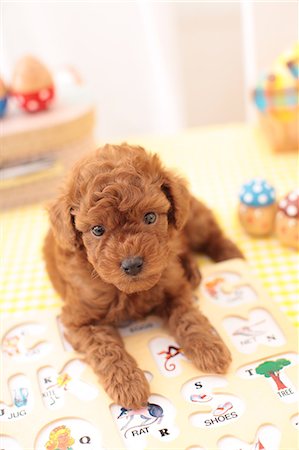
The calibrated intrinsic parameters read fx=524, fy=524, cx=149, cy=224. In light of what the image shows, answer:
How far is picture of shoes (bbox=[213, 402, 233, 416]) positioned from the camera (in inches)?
51.4

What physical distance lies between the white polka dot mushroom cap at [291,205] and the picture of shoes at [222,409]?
79 cm

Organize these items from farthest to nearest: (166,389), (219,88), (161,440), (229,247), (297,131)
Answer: (219,88) → (297,131) → (229,247) → (166,389) → (161,440)

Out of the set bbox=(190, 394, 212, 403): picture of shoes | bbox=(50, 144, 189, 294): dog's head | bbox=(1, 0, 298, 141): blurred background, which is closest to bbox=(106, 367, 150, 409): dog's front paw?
bbox=(190, 394, 212, 403): picture of shoes

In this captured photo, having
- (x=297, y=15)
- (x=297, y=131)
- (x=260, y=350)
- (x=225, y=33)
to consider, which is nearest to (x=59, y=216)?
(x=260, y=350)

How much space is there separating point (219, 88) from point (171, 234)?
2.09m

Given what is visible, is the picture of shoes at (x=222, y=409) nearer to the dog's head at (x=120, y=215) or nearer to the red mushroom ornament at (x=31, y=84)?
the dog's head at (x=120, y=215)

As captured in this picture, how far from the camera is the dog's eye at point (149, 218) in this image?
1.36m

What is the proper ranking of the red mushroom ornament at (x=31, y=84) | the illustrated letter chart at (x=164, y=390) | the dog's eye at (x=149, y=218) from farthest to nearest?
the red mushroom ornament at (x=31, y=84) → the dog's eye at (x=149, y=218) → the illustrated letter chart at (x=164, y=390)

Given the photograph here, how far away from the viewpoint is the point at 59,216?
145 centimetres

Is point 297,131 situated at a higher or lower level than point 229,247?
higher

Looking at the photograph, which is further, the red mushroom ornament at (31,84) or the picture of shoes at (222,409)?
the red mushroom ornament at (31,84)

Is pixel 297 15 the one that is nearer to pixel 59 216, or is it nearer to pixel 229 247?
pixel 229 247

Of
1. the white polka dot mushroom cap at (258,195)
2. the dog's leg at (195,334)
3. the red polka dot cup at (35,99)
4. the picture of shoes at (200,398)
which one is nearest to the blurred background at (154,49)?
the red polka dot cup at (35,99)

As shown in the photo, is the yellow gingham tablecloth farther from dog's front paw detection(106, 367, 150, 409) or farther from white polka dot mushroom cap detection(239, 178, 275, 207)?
dog's front paw detection(106, 367, 150, 409)
